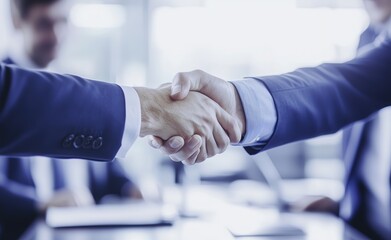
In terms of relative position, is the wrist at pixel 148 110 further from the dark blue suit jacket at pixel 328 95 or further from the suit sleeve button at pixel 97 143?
the dark blue suit jacket at pixel 328 95

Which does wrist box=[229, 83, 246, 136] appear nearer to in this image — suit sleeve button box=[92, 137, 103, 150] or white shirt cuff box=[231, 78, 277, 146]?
white shirt cuff box=[231, 78, 277, 146]

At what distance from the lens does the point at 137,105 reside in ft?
4.75

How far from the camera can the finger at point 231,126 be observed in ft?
5.26

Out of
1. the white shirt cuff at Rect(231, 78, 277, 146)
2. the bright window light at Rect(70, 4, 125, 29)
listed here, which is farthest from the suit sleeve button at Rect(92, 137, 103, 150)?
the bright window light at Rect(70, 4, 125, 29)

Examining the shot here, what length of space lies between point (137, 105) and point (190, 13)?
3.52 metres

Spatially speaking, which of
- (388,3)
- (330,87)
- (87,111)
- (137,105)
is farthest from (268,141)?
(388,3)

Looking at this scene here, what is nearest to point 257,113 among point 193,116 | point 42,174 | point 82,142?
point 193,116

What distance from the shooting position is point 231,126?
5.26 ft

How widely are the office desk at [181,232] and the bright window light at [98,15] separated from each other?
3.09 metres

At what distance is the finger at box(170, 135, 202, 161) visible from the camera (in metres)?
1.58

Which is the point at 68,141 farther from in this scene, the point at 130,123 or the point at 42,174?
the point at 42,174

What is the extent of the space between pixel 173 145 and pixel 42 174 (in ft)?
4.34

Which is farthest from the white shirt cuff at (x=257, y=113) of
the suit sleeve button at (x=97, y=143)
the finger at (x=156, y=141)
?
the suit sleeve button at (x=97, y=143)

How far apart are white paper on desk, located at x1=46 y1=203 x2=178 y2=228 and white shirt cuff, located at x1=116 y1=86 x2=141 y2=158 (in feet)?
1.08
